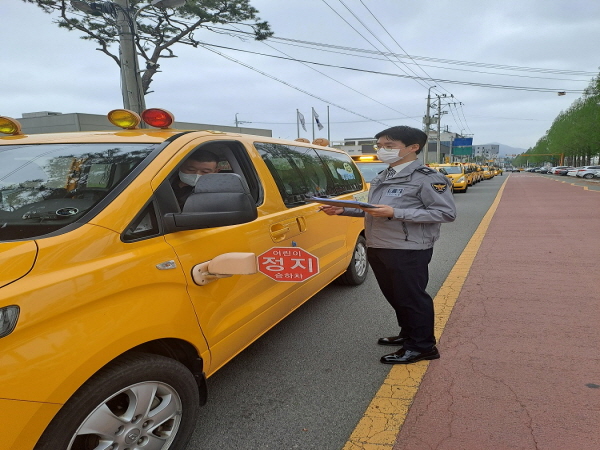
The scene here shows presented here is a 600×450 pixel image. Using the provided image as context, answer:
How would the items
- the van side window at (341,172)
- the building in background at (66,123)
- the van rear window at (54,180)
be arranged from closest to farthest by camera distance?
the van rear window at (54,180)
the van side window at (341,172)
the building in background at (66,123)

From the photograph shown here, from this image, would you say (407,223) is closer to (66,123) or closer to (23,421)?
(23,421)

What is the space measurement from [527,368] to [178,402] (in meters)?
2.34

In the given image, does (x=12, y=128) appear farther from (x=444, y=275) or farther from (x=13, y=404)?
(x=444, y=275)

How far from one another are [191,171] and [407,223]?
4.64ft

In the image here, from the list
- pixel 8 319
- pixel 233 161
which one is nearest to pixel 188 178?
pixel 233 161

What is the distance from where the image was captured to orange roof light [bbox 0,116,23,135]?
2.69 m

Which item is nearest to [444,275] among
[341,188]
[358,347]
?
[341,188]

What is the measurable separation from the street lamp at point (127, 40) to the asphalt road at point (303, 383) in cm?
754

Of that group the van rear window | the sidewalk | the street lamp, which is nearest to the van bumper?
the van rear window

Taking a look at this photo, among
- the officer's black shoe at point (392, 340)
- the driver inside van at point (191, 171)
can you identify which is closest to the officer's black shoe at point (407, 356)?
the officer's black shoe at point (392, 340)

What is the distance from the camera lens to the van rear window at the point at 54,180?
5.83 feet

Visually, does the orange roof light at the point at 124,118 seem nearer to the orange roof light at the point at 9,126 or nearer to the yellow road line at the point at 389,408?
the orange roof light at the point at 9,126

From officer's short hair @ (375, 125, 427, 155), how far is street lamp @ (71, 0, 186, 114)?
808 centimetres

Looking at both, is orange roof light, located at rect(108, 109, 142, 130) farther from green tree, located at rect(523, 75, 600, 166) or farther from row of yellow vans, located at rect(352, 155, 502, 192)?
green tree, located at rect(523, 75, 600, 166)
